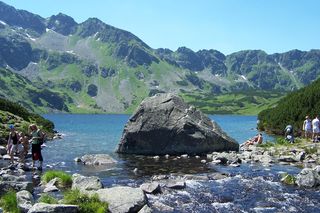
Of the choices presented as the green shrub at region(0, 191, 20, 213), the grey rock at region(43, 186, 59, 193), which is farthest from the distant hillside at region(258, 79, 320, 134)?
the green shrub at region(0, 191, 20, 213)

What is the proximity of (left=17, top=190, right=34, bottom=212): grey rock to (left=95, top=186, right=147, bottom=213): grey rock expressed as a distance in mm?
3326

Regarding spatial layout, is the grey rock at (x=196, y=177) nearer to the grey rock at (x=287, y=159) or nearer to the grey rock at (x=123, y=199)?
the grey rock at (x=123, y=199)

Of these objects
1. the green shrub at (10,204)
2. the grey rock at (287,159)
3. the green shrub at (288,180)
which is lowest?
the grey rock at (287,159)

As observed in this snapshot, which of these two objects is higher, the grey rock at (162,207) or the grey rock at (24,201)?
the grey rock at (24,201)

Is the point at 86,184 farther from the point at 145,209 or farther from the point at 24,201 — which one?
the point at 145,209

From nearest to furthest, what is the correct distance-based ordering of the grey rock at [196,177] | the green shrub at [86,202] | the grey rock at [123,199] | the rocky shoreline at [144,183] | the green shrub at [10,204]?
the green shrub at [10,204]
the green shrub at [86,202]
the grey rock at [123,199]
the rocky shoreline at [144,183]
the grey rock at [196,177]

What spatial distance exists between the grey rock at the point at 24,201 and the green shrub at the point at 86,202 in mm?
1692

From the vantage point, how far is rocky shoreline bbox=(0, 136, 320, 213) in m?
19.6

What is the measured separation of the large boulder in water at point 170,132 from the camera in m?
45.4

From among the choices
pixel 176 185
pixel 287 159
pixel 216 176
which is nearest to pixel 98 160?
pixel 216 176

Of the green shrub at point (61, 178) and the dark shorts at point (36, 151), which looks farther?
the dark shorts at point (36, 151)

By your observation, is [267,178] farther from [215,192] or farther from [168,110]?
[168,110]

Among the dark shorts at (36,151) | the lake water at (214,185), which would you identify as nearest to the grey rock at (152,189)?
the lake water at (214,185)

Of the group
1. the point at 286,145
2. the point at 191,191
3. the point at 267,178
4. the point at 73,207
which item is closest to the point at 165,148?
the point at 286,145
